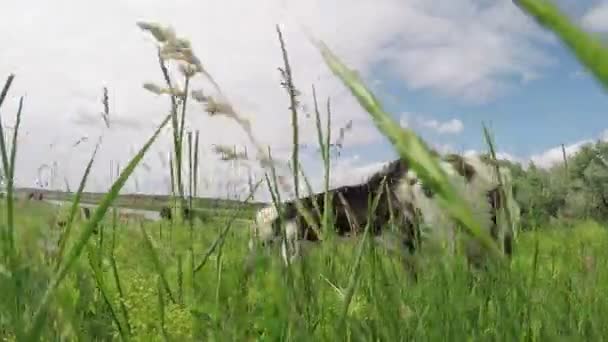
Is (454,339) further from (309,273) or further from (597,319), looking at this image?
(597,319)

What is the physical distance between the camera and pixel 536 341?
1889 mm

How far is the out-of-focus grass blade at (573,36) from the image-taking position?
24cm

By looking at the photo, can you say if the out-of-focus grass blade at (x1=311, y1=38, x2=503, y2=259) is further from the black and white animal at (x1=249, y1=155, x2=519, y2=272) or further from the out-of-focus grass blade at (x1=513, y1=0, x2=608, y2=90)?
the black and white animal at (x1=249, y1=155, x2=519, y2=272)

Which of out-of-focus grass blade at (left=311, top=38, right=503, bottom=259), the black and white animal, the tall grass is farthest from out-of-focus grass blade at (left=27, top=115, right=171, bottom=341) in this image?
the black and white animal

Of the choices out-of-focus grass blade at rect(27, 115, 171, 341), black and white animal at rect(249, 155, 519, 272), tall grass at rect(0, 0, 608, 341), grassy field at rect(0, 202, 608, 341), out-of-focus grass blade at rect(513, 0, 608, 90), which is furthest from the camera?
black and white animal at rect(249, 155, 519, 272)

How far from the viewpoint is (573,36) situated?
9.8 inches

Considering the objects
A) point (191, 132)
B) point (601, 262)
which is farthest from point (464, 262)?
point (601, 262)

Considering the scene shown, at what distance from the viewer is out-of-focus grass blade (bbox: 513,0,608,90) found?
0.24 m

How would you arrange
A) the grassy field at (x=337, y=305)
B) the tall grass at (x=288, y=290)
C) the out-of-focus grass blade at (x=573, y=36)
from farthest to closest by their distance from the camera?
the grassy field at (x=337, y=305) → the tall grass at (x=288, y=290) → the out-of-focus grass blade at (x=573, y=36)

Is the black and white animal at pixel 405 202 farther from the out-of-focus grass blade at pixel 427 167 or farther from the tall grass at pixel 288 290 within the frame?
the out-of-focus grass blade at pixel 427 167

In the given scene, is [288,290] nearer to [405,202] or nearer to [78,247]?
[78,247]

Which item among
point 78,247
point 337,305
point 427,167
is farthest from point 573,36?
point 337,305

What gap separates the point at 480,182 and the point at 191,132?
357cm

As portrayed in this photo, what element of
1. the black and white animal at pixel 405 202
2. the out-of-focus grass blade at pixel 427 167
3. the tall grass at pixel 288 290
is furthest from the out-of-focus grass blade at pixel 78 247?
the black and white animal at pixel 405 202
